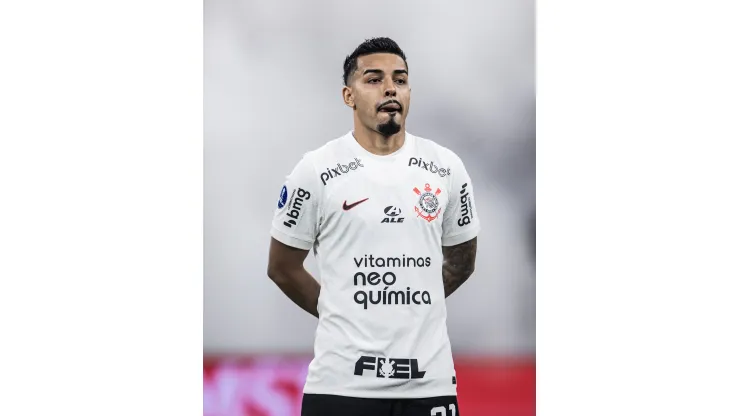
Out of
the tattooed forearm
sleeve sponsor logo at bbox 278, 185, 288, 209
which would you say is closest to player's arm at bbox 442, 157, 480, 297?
the tattooed forearm

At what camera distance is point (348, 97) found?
122 inches

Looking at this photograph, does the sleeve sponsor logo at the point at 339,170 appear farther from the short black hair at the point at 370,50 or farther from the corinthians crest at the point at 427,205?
the short black hair at the point at 370,50

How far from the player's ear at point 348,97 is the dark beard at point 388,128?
0.44 ft

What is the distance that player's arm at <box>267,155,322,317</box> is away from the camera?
298cm

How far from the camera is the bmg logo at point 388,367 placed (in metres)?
2.83

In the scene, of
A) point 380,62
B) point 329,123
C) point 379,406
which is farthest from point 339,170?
point 379,406

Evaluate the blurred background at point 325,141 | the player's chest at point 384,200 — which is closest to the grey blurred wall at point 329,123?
the blurred background at point 325,141

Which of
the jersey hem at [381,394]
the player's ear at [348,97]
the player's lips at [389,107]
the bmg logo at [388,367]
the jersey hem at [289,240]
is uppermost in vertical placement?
the player's ear at [348,97]

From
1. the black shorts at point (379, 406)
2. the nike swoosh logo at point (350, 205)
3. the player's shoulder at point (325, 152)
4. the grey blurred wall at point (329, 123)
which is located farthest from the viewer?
the grey blurred wall at point (329, 123)

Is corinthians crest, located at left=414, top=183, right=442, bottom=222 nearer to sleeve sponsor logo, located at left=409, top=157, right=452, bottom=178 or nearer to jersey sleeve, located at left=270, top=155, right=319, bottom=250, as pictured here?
sleeve sponsor logo, located at left=409, top=157, right=452, bottom=178

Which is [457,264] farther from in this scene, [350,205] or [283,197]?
[283,197]

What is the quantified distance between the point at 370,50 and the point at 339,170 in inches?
18.7
